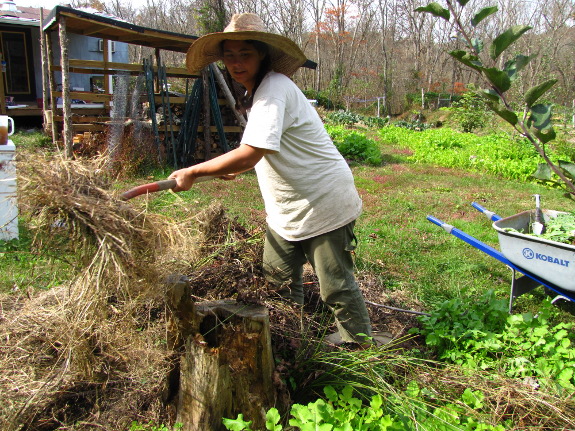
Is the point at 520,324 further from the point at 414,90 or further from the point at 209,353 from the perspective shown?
the point at 414,90

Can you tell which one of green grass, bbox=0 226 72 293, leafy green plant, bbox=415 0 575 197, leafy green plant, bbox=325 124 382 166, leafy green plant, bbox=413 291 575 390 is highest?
leafy green plant, bbox=415 0 575 197

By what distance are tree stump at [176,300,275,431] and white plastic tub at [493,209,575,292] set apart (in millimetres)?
1920

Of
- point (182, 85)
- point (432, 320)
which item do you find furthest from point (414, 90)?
point (432, 320)

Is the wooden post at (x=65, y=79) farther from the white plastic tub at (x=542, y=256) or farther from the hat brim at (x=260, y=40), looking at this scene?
the white plastic tub at (x=542, y=256)

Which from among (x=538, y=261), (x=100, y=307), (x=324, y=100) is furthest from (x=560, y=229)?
(x=324, y=100)

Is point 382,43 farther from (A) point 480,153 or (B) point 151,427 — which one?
(B) point 151,427

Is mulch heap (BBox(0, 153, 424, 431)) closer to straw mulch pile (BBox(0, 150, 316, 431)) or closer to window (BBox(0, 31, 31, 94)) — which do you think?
straw mulch pile (BBox(0, 150, 316, 431))

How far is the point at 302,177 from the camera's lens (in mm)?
2617

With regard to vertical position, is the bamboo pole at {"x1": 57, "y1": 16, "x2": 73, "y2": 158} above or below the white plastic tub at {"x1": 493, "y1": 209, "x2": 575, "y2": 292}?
above

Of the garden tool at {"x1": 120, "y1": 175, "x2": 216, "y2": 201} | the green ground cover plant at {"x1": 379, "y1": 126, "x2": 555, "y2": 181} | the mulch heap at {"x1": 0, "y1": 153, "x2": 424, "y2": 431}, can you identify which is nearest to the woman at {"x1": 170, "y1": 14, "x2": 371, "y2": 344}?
the garden tool at {"x1": 120, "y1": 175, "x2": 216, "y2": 201}

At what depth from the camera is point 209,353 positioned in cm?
225

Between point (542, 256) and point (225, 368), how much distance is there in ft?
7.18

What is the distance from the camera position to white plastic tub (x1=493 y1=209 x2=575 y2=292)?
303 centimetres

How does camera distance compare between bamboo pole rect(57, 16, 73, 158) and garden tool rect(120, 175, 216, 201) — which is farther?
bamboo pole rect(57, 16, 73, 158)
